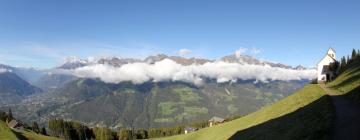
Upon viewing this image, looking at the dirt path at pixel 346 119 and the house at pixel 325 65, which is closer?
the dirt path at pixel 346 119

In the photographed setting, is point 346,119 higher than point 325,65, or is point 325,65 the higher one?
point 325,65

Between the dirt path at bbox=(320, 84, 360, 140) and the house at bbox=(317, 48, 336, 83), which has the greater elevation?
the house at bbox=(317, 48, 336, 83)

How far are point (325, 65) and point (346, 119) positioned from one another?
92.3 meters

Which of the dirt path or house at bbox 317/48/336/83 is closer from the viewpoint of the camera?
the dirt path

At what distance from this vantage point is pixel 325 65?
424 feet

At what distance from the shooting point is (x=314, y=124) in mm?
45938

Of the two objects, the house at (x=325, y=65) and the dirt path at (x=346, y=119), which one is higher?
the house at (x=325, y=65)

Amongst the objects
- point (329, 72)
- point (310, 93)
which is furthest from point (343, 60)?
point (310, 93)

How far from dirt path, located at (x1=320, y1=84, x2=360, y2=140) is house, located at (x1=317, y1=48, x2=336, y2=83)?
208 feet

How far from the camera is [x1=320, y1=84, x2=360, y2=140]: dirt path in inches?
1447

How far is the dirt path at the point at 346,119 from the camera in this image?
36744mm

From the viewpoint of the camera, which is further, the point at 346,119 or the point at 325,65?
the point at 325,65

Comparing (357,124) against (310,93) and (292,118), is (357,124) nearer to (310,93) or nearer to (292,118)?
(292,118)

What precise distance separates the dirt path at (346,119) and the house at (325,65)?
63525 millimetres
